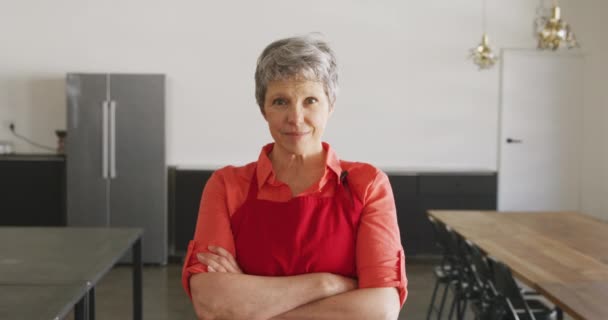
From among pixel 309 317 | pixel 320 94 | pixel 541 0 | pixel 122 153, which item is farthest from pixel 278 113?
pixel 541 0

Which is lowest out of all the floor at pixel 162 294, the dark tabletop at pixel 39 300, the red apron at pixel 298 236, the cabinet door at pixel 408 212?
the floor at pixel 162 294

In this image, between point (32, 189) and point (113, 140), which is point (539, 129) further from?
point (32, 189)

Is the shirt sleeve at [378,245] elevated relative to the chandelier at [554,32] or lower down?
lower down

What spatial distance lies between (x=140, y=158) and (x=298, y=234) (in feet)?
16.4

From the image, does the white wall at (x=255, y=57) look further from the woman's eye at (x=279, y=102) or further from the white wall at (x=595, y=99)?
the woman's eye at (x=279, y=102)

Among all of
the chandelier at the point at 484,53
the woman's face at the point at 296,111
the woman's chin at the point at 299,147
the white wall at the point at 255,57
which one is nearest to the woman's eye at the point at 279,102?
the woman's face at the point at 296,111

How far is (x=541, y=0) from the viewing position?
693 centimetres

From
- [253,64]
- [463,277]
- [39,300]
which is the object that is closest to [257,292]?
[39,300]

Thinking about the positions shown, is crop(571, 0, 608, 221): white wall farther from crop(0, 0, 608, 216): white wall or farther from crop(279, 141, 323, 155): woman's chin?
crop(279, 141, 323, 155): woman's chin

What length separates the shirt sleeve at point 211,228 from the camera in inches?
65.4

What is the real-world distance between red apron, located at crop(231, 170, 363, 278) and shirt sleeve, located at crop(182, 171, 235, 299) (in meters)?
0.03

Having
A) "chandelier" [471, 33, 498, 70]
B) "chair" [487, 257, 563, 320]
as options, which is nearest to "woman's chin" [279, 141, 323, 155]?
"chair" [487, 257, 563, 320]

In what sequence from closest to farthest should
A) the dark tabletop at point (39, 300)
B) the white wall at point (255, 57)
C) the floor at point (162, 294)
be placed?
the dark tabletop at point (39, 300), the floor at point (162, 294), the white wall at point (255, 57)

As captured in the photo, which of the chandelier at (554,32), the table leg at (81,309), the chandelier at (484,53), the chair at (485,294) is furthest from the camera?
the chandelier at (484,53)
